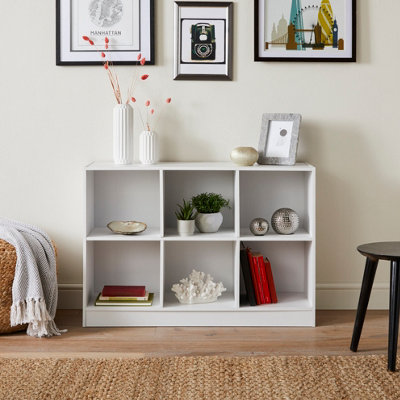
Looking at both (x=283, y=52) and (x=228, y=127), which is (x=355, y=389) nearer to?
(x=228, y=127)

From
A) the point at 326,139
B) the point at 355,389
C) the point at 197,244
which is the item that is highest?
the point at 326,139

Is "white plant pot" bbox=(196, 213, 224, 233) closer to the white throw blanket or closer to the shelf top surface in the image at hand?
the shelf top surface

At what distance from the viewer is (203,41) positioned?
316 cm

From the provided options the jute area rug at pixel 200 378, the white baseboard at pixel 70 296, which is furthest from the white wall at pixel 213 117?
the jute area rug at pixel 200 378

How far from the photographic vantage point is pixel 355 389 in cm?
224

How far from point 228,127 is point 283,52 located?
460 millimetres

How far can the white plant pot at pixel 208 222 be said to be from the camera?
→ 3045mm

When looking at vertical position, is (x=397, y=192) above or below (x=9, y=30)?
below

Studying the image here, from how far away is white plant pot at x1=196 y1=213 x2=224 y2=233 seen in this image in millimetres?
3045

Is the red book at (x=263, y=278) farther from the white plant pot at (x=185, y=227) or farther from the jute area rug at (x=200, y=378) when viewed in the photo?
the jute area rug at (x=200, y=378)

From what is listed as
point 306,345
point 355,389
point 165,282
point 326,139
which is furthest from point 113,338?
point 326,139

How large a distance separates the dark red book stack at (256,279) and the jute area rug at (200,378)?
55 centimetres

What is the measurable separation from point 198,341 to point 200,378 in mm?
443

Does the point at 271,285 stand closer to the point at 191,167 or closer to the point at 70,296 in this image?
the point at 191,167
